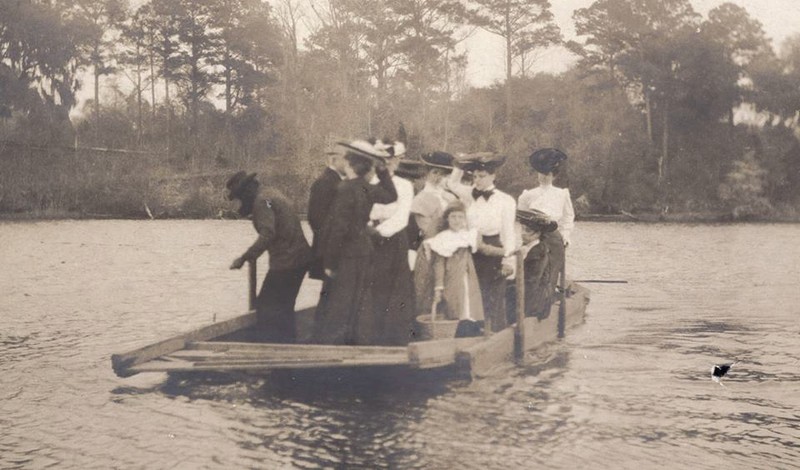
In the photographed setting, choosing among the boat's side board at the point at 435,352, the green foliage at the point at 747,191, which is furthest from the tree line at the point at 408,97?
the boat's side board at the point at 435,352

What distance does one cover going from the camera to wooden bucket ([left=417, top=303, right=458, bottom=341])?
10070mm

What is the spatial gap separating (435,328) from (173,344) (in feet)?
8.54

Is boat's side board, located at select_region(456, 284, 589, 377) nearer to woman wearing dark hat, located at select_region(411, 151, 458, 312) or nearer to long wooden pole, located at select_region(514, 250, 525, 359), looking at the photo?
long wooden pole, located at select_region(514, 250, 525, 359)

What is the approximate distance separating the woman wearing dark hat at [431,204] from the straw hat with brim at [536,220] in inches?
63.9

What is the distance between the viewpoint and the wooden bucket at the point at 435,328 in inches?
396

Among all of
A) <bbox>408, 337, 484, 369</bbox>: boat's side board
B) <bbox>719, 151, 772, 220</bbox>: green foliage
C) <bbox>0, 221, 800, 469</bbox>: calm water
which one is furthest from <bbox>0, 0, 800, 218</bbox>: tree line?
<bbox>408, 337, 484, 369</bbox>: boat's side board

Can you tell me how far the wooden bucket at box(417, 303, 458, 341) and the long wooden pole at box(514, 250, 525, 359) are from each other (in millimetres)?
1057

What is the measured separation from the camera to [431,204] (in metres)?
10.4

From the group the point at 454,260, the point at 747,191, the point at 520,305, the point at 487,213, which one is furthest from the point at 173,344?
the point at 747,191

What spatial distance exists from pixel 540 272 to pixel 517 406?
9.29 feet

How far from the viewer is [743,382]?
11.0 metres

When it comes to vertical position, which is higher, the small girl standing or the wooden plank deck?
the small girl standing

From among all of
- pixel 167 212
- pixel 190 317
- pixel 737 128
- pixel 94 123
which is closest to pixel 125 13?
pixel 94 123

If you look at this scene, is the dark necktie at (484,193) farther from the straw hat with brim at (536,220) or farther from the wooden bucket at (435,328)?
the straw hat with brim at (536,220)
